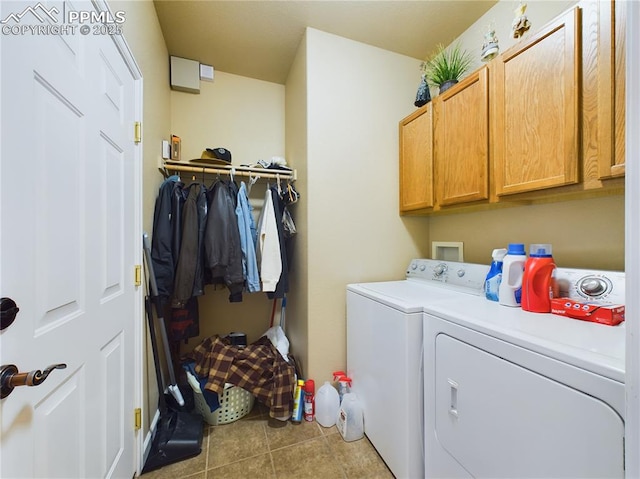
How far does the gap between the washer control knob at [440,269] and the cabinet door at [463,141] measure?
42 centimetres

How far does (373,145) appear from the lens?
194cm

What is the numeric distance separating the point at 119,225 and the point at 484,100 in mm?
1897

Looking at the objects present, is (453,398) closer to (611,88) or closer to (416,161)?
(611,88)

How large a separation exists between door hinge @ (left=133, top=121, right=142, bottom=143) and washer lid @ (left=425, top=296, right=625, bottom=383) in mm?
1663

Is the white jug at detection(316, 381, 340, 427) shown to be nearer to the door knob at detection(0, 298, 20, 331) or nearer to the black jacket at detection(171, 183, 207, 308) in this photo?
the black jacket at detection(171, 183, 207, 308)

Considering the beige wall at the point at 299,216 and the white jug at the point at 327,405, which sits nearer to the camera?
the white jug at the point at 327,405

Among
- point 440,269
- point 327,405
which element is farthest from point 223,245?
point 440,269

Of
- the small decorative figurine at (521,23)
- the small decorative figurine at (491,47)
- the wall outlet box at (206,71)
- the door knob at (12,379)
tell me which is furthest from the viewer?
the wall outlet box at (206,71)

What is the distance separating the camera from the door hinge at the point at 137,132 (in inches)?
51.8

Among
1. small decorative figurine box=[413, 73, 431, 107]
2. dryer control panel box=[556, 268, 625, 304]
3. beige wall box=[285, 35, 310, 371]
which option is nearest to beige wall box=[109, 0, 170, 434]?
beige wall box=[285, 35, 310, 371]

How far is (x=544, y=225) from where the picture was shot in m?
1.39

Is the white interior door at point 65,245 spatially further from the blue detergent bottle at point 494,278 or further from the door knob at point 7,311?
the blue detergent bottle at point 494,278

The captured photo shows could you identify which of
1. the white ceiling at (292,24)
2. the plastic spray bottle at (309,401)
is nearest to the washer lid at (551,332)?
the plastic spray bottle at (309,401)

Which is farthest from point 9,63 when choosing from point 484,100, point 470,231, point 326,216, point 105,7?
point 470,231
